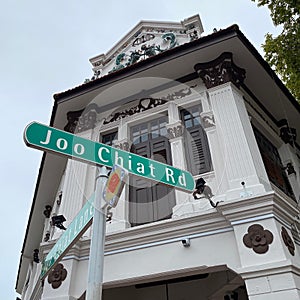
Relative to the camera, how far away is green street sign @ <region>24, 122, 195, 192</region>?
2.87m

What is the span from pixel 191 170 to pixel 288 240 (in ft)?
6.97

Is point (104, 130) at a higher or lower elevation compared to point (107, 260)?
higher

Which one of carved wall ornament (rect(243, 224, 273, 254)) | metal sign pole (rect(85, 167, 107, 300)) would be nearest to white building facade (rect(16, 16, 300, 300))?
carved wall ornament (rect(243, 224, 273, 254))

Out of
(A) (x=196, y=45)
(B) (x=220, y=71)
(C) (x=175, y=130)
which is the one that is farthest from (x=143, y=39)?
(C) (x=175, y=130)

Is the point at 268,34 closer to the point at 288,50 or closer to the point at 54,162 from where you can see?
the point at 288,50

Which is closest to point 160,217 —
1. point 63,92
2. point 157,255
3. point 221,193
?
point 157,255

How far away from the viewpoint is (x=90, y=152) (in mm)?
3016

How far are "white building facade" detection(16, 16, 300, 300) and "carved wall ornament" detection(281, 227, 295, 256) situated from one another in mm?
32

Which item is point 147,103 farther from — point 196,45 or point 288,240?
point 288,240

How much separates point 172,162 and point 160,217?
1.10 m

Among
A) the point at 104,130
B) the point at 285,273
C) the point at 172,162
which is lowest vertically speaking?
the point at 285,273

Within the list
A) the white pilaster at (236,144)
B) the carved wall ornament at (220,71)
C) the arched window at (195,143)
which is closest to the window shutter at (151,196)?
the arched window at (195,143)

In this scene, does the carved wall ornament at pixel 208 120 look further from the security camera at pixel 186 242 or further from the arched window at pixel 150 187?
the security camera at pixel 186 242

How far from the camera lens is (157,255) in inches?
212
